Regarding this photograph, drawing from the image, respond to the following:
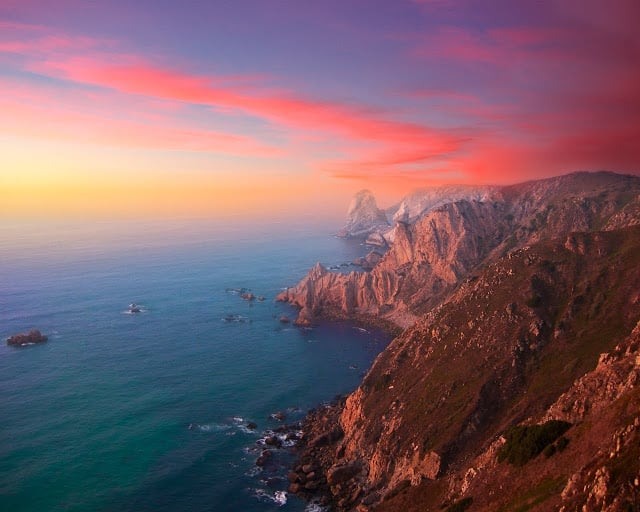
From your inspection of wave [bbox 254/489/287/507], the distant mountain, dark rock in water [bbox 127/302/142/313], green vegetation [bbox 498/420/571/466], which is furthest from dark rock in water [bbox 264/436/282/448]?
dark rock in water [bbox 127/302/142/313]

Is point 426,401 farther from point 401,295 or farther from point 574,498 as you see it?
point 401,295

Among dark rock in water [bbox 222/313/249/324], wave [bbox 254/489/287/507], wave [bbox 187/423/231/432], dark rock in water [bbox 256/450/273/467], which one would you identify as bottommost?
wave [bbox 254/489/287/507]

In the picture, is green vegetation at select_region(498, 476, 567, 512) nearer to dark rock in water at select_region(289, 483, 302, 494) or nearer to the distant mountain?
the distant mountain

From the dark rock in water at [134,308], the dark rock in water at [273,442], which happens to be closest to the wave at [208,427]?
the dark rock in water at [273,442]

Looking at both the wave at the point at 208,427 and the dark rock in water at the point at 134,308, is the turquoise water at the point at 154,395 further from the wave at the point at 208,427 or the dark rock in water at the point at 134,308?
the dark rock in water at the point at 134,308

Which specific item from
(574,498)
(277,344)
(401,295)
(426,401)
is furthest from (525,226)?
(574,498)

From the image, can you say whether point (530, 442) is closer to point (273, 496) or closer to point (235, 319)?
point (273, 496)
